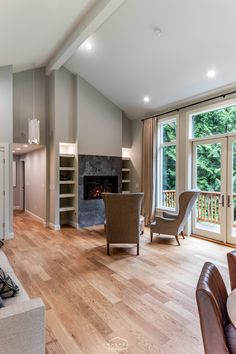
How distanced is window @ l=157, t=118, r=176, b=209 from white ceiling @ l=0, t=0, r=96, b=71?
10.6 ft

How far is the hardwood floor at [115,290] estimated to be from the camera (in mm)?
2053

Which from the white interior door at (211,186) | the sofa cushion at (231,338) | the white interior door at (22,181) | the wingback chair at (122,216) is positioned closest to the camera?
the sofa cushion at (231,338)

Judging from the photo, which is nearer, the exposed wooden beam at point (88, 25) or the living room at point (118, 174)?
the living room at point (118, 174)

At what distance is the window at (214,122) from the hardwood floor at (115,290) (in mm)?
2361

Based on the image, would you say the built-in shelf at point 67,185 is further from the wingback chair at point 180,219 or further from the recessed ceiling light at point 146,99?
the wingback chair at point 180,219

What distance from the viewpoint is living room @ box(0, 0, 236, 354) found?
2123 millimetres

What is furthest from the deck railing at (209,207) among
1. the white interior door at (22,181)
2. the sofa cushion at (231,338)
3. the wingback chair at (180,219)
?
the white interior door at (22,181)

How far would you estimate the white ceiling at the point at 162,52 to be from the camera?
11.7ft

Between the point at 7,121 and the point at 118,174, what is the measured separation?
3.29 m

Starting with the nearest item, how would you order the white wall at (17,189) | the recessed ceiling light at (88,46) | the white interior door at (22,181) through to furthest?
1. the recessed ceiling light at (88,46)
2. the white interior door at (22,181)
3. the white wall at (17,189)

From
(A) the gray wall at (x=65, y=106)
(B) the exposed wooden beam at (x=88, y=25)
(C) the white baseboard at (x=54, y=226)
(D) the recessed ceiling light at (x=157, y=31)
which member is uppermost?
(B) the exposed wooden beam at (x=88, y=25)

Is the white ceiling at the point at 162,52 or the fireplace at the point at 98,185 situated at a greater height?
the white ceiling at the point at 162,52

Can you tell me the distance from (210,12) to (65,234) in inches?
202

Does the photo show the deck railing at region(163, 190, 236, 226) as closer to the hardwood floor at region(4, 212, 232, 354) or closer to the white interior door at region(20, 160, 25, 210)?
the hardwood floor at region(4, 212, 232, 354)
